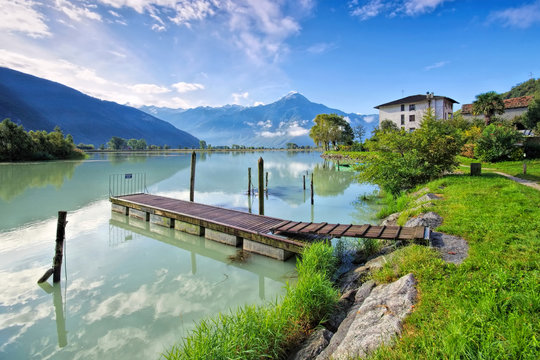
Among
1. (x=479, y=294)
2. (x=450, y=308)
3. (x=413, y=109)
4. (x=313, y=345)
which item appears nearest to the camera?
(x=450, y=308)

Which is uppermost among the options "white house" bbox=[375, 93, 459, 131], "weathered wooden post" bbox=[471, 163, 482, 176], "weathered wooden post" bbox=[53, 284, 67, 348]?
"white house" bbox=[375, 93, 459, 131]

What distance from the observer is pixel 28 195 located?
22500mm

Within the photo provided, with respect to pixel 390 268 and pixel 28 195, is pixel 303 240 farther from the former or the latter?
pixel 28 195

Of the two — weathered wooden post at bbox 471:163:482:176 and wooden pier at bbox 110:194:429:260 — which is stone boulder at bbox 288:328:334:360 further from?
weathered wooden post at bbox 471:163:482:176

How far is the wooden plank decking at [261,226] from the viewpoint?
27.0 ft

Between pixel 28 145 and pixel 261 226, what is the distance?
6726cm

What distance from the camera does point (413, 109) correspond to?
5866cm

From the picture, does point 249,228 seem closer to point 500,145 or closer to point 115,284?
point 115,284

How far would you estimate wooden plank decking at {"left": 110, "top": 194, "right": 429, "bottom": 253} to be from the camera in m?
8.23

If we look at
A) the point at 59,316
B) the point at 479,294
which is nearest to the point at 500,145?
the point at 479,294

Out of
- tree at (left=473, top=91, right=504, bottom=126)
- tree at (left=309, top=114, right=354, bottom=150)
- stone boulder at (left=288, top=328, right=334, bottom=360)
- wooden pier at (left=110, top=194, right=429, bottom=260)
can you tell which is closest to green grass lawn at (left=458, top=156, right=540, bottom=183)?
wooden pier at (left=110, top=194, right=429, bottom=260)

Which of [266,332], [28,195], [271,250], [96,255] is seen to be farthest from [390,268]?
[28,195]

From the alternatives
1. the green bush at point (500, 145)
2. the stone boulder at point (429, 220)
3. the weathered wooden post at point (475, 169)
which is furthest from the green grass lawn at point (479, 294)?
the green bush at point (500, 145)

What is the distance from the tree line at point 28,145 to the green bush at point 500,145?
74.8 m
